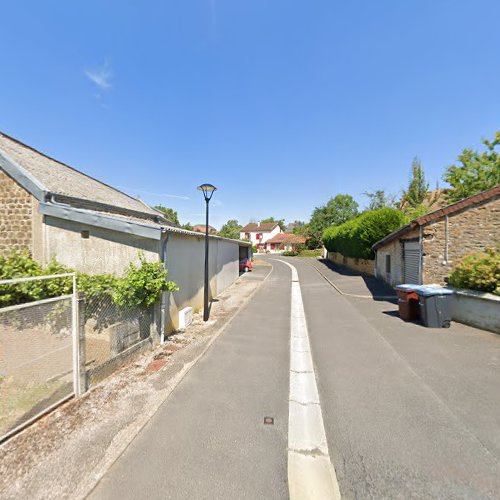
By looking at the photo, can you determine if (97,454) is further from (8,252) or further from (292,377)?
(8,252)

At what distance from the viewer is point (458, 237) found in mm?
9891

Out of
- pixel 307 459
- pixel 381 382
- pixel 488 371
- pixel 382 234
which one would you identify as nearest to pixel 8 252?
pixel 307 459

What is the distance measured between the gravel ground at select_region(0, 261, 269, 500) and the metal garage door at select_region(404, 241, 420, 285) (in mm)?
10935

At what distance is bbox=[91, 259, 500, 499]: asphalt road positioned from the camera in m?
2.50

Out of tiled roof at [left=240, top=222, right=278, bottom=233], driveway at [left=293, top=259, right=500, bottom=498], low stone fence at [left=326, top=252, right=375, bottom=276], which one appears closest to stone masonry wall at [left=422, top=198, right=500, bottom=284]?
driveway at [left=293, top=259, right=500, bottom=498]

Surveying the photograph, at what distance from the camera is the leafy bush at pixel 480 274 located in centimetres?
701

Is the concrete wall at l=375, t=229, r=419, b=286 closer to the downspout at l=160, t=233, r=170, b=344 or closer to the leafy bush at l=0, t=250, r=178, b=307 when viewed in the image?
the downspout at l=160, t=233, r=170, b=344

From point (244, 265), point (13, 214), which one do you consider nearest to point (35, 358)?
point (13, 214)

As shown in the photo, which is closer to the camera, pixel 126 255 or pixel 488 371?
pixel 488 371

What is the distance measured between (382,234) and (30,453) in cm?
2066

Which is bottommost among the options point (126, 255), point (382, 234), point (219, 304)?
point (219, 304)

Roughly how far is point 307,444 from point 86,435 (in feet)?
9.68

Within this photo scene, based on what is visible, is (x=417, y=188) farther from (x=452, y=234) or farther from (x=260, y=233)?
(x=260, y=233)

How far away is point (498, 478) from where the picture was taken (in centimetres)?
254
